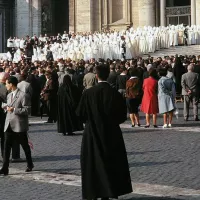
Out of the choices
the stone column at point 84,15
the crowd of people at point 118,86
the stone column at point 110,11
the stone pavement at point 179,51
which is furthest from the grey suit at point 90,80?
the stone column at point 110,11

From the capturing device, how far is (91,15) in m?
48.4

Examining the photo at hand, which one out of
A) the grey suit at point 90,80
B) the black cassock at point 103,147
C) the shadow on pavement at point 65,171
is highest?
the grey suit at point 90,80

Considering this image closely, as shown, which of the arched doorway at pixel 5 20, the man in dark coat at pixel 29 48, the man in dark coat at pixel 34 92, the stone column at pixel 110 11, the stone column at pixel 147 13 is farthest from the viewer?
the arched doorway at pixel 5 20

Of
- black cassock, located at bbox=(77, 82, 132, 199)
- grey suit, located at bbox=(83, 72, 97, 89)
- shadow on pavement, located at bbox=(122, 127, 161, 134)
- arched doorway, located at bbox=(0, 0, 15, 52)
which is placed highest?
arched doorway, located at bbox=(0, 0, 15, 52)

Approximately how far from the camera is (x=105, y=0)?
4872 centimetres

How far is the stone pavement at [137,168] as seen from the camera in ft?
32.0

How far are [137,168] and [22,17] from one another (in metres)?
39.5

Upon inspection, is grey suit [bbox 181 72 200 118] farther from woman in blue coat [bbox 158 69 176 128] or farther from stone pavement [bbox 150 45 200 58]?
stone pavement [bbox 150 45 200 58]

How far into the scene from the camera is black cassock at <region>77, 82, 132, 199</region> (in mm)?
8719

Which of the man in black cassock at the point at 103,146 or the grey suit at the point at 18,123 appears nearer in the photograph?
the man in black cassock at the point at 103,146

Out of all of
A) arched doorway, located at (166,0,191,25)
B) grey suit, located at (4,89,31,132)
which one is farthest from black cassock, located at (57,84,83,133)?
arched doorway, located at (166,0,191,25)

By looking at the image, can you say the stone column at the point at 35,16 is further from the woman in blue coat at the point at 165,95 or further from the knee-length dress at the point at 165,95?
the knee-length dress at the point at 165,95

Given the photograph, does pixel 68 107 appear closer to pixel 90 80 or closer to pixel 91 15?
pixel 90 80

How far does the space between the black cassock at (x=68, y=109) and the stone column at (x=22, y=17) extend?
32.6 metres
